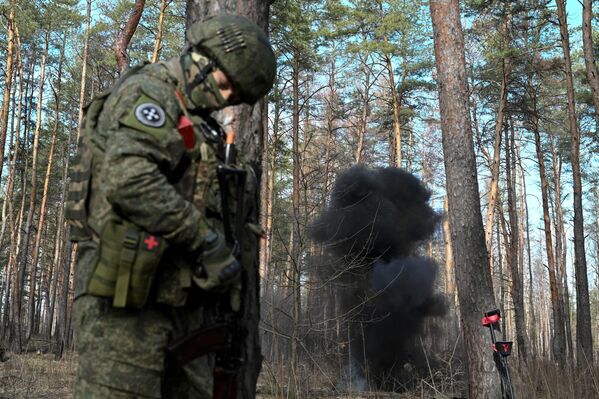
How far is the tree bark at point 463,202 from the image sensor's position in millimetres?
5781

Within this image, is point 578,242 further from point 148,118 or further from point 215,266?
point 148,118

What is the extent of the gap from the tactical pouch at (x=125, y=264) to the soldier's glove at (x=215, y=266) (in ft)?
0.51

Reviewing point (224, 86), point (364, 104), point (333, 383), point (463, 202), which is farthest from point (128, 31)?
point (364, 104)

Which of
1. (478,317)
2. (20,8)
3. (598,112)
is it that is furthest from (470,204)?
(20,8)

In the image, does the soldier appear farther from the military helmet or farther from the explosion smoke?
the explosion smoke

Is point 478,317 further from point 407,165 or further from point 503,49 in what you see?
point 407,165

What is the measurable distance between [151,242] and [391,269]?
617 inches

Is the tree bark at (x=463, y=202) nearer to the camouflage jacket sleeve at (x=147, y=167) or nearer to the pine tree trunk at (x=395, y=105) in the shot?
the camouflage jacket sleeve at (x=147, y=167)

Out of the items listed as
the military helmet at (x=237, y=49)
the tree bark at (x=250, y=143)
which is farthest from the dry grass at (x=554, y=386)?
the military helmet at (x=237, y=49)

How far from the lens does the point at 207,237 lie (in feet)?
6.12

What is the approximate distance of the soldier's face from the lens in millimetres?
2113

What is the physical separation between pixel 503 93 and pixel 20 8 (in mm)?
14180

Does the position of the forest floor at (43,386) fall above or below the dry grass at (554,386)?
below

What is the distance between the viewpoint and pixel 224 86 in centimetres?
212
